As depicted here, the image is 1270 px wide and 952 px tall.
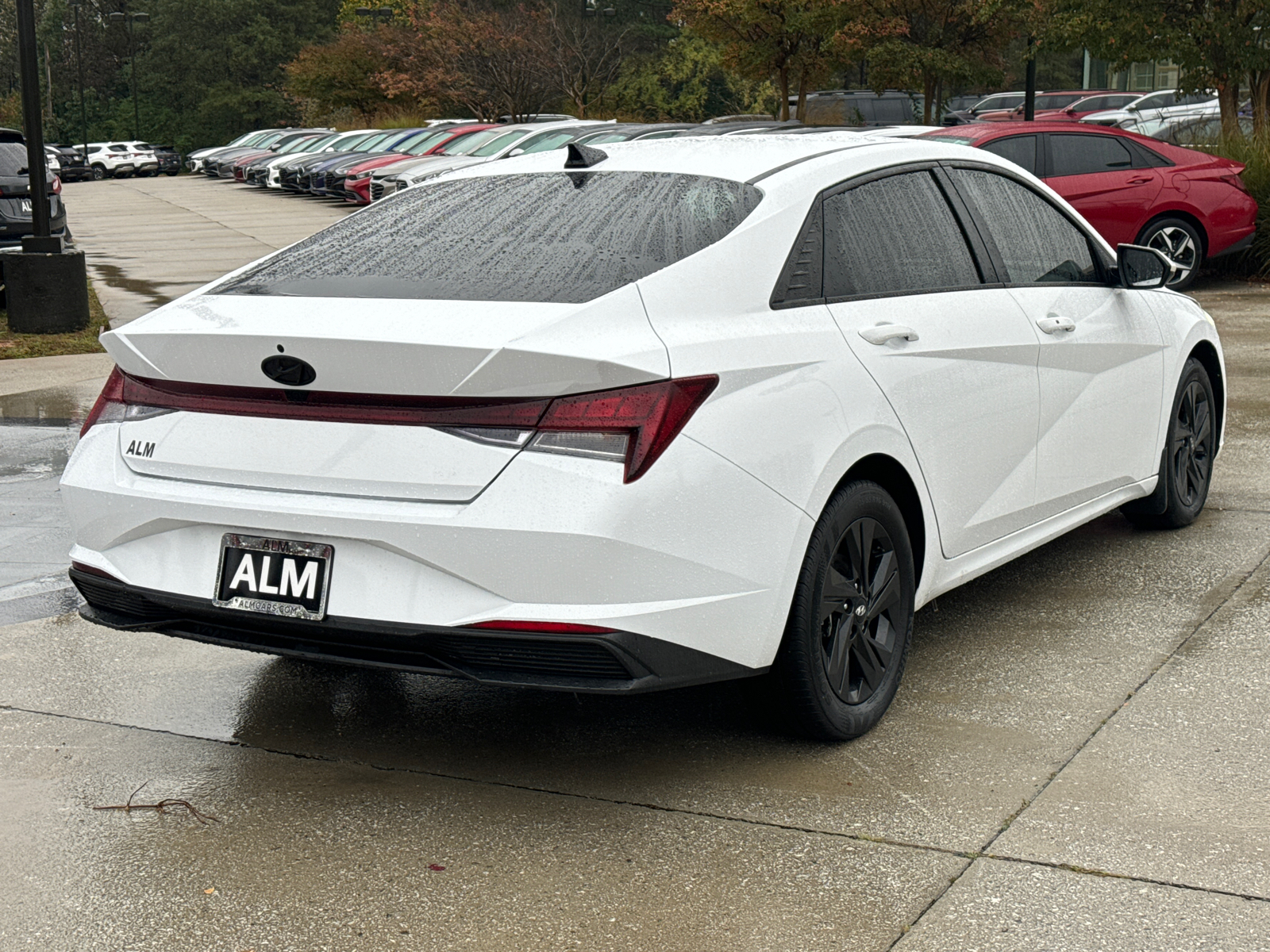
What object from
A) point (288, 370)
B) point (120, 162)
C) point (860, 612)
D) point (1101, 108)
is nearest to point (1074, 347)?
point (860, 612)

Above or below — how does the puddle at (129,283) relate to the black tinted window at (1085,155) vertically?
below

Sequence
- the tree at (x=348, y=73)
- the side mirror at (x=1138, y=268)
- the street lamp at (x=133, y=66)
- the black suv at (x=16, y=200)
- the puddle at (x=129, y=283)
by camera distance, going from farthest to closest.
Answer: the street lamp at (x=133, y=66), the tree at (x=348, y=73), the puddle at (x=129, y=283), the black suv at (x=16, y=200), the side mirror at (x=1138, y=268)

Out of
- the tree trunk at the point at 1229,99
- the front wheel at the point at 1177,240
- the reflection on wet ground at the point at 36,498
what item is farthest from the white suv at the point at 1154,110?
the reflection on wet ground at the point at 36,498

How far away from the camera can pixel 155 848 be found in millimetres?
3555

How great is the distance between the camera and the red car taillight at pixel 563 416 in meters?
3.35

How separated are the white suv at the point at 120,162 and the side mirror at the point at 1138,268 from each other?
6407 cm

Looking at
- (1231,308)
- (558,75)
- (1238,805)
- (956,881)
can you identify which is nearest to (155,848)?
(956,881)

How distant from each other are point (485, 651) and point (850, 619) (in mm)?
1069

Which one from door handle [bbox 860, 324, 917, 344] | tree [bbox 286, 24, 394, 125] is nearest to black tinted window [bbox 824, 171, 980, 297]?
door handle [bbox 860, 324, 917, 344]

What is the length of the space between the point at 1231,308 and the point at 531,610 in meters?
11.9

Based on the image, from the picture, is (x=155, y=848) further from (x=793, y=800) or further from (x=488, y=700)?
(x=793, y=800)

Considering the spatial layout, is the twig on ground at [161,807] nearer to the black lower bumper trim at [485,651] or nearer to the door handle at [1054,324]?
the black lower bumper trim at [485,651]

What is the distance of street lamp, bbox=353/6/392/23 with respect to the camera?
64500 mm

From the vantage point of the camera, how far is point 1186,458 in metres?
6.21
